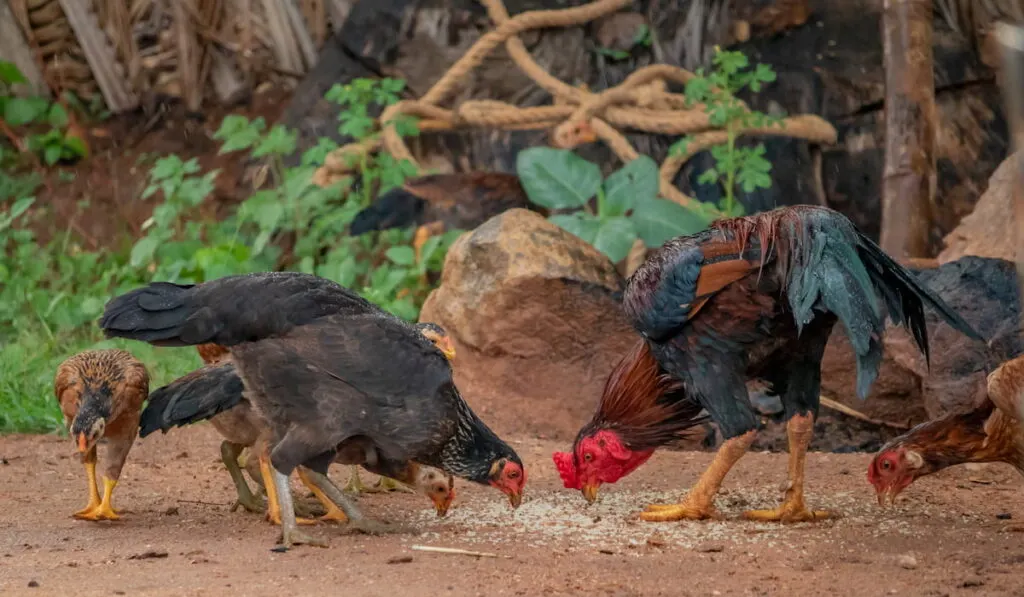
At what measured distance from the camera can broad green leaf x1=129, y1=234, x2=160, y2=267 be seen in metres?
9.03

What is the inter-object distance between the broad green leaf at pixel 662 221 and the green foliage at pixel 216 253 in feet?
4.67

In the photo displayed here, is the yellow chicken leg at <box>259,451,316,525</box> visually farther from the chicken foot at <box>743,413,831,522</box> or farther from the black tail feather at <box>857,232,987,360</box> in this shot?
the black tail feather at <box>857,232,987,360</box>

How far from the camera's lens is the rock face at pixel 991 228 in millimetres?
7125

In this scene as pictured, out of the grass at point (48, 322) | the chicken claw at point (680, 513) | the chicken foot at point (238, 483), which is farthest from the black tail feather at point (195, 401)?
the grass at point (48, 322)

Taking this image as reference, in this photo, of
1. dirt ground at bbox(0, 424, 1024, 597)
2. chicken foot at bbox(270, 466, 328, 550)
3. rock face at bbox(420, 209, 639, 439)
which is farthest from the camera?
rock face at bbox(420, 209, 639, 439)

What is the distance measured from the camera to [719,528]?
5090 millimetres

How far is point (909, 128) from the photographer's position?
7582 millimetres

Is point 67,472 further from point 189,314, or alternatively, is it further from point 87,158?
point 87,158

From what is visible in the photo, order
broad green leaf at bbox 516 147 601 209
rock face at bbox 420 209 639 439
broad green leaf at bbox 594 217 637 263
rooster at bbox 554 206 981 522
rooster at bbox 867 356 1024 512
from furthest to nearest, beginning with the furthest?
broad green leaf at bbox 516 147 601 209, broad green leaf at bbox 594 217 637 263, rock face at bbox 420 209 639 439, rooster at bbox 867 356 1024 512, rooster at bbox 554 206 981 522

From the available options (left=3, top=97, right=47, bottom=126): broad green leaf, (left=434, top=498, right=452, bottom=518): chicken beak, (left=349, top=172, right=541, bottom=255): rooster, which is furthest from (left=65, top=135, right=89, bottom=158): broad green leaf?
(left=434, top=498, right=452, bottom=518): chicken beak

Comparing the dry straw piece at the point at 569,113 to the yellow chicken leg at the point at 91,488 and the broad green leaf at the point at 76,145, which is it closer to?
the broad green leaf at the point at 76,145

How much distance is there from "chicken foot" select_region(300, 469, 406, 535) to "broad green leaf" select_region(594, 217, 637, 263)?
9.65 ft

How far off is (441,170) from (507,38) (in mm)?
1153

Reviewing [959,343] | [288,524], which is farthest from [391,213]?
[288,524]
